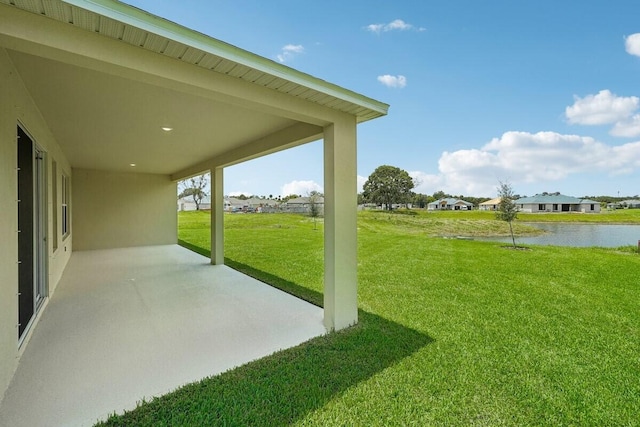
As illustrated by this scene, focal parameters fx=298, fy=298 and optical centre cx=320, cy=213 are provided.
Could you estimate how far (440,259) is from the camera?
27.4 feet

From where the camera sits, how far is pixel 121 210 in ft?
33.2

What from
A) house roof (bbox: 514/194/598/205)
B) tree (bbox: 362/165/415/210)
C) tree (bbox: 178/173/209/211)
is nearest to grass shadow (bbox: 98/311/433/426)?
tree (bbox: 178/173/209/211)

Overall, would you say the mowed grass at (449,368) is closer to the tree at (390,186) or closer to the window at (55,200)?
the window at (55,200)

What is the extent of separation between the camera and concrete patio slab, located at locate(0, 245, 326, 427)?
7.38ft

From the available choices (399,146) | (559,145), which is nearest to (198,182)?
(399,146)

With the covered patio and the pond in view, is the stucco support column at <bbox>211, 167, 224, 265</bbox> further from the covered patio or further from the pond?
the pond

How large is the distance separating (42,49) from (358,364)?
3.30 metres

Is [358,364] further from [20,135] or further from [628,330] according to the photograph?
[20,135]

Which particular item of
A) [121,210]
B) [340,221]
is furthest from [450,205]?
[340,221]

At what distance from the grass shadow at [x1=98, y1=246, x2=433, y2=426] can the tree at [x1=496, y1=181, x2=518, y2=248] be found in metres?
10.9

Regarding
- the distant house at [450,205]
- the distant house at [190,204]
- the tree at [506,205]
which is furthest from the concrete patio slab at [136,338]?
the distant house at [450,205]

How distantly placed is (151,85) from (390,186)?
34901mm

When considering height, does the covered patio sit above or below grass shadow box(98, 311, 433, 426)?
above

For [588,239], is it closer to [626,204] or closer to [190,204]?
[626,204]
